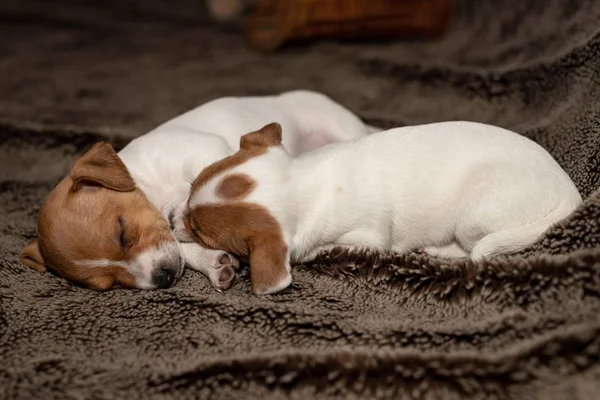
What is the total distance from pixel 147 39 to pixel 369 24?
1.80 m

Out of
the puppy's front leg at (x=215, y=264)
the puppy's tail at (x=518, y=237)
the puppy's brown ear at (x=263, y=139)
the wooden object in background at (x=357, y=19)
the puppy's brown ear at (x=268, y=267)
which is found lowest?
the puppy's front leg at (x=215, y=264)

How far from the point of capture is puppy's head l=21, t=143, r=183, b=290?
2213 mm

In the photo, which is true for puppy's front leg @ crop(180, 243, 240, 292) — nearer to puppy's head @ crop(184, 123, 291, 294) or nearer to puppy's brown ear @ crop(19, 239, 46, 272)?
puppy's head @ crop(184, 123, 291, 294)

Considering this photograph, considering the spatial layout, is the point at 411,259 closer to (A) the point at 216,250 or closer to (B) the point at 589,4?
(A) the point at 216,250

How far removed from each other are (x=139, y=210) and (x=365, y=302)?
100cm

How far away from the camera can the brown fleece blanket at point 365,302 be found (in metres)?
1.56

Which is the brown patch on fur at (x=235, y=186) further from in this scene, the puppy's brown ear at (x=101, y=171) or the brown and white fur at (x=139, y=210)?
the puppy's brown ear at (x=101, y=171)

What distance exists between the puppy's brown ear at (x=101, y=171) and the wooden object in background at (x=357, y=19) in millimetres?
2055

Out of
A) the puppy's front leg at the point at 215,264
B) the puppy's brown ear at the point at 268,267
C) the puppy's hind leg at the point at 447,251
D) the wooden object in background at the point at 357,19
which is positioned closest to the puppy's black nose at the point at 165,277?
the puppy's front leg at the point at 215,264

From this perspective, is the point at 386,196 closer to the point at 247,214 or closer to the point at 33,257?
the point at 247,214

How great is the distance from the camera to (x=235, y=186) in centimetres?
207

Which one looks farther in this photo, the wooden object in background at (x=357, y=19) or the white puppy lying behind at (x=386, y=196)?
the wooden object in background at (x=357, y=19)

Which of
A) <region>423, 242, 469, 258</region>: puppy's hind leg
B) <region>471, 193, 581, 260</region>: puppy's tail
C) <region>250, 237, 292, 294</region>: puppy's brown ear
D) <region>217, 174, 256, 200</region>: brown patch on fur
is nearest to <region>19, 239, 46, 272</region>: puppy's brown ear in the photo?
<region>217, 174, 256, 200</region>: brown patch on fur

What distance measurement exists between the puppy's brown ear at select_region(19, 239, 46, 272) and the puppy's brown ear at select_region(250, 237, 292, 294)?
89 cm
